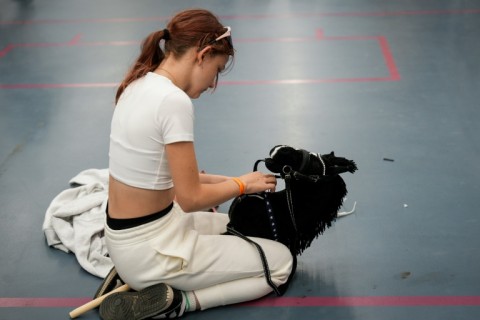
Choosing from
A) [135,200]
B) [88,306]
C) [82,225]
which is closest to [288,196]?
[135,200]

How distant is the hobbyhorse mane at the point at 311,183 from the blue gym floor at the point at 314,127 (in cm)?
36

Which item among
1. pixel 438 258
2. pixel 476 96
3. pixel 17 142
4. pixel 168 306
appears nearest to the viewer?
pixel 168 306

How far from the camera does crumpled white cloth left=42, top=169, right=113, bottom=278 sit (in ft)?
10.4

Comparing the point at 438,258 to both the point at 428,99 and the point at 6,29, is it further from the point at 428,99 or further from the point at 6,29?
the point at 6,29

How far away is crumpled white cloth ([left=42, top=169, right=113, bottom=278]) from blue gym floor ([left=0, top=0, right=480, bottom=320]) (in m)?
0.08

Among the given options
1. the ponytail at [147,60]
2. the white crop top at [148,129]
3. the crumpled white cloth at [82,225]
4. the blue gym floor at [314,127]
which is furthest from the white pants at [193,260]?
the ponytail at [147,60]

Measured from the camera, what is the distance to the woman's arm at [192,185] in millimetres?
2406

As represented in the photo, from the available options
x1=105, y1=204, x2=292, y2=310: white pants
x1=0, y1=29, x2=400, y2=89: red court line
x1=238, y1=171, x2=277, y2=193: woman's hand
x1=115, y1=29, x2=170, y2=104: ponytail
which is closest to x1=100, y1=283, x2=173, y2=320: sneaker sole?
x1=105, y1=204, x2=292, y2=310: white pants

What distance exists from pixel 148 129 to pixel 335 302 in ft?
4.07

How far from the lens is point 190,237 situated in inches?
107

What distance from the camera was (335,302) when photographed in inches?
113

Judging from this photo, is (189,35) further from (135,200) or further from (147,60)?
(135,200)

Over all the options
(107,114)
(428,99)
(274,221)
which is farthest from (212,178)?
(428,99)

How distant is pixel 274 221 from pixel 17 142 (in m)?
2.41
